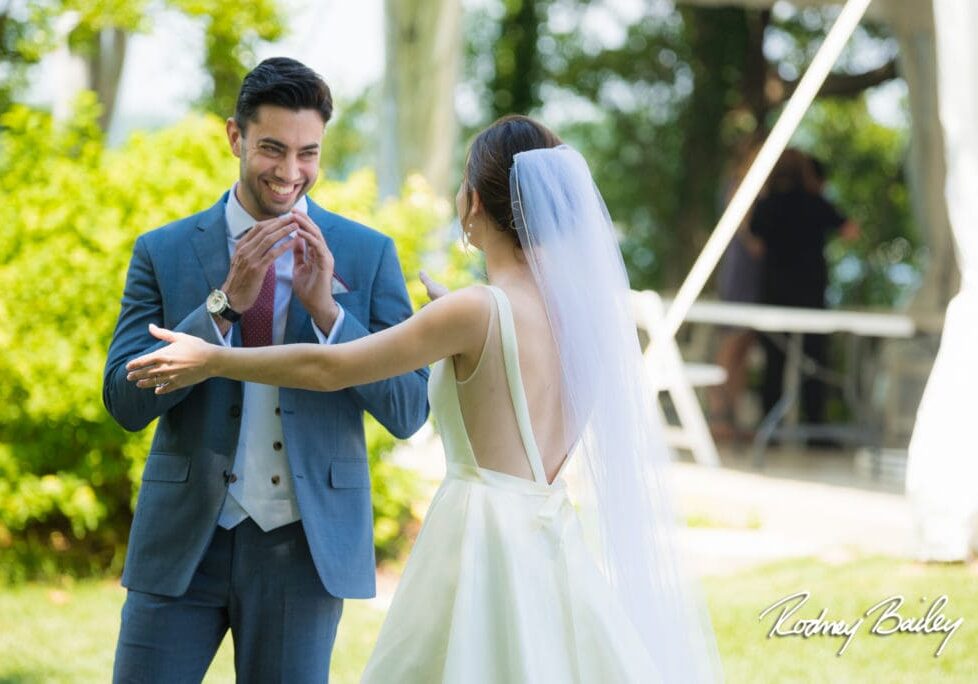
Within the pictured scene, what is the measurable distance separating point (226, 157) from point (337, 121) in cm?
1097

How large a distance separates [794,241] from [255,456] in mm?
8123

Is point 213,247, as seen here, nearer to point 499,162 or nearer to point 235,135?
point 235,135

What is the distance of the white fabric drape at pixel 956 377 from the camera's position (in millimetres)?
6059

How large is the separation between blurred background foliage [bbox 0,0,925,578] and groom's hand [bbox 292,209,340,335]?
138 inches

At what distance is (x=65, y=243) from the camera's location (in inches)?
247

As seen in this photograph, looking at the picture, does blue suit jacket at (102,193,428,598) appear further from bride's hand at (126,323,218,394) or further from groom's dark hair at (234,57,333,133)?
groom's dark hair at (234,57,333,133)

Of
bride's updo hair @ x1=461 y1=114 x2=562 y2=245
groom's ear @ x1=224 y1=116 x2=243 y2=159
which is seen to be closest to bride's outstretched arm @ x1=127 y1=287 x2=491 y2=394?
bride's updo hair @ x1=461 y1=114 x2=562 y2=245

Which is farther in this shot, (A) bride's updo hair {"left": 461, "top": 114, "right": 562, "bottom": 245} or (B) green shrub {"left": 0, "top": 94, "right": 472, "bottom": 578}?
(B) green shrub {"left": 0, "top": 94, "right": 472, "bottom": 578}

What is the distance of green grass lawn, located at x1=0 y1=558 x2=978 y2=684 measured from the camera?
4961mm

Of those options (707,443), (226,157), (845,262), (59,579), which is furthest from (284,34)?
(845,262)

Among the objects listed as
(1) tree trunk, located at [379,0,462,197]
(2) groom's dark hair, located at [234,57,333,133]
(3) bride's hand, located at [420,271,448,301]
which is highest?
(1) tree trunk, located at [379,0,462,197]

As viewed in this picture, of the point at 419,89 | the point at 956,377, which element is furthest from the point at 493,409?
the point at 419,89

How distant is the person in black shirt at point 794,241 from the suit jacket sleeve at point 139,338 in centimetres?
796

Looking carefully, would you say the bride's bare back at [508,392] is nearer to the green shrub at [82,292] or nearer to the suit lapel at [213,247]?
the suit lapel at [213,247]
